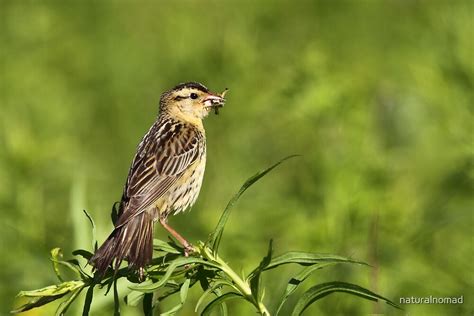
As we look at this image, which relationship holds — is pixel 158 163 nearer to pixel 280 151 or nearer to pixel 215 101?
pixel 215 101

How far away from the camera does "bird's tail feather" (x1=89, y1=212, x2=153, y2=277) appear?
363 centimetres

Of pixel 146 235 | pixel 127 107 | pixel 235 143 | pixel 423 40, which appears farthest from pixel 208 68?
pixel 146 235

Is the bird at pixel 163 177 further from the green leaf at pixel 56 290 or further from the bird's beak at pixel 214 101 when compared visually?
the green leaf at pixel 56 290

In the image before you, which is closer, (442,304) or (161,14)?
(442,304)

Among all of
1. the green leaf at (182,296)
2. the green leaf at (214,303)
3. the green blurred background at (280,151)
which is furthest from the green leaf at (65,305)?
the green blurred background at (280,151)

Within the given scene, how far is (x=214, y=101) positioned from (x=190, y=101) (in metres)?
→ 0.24

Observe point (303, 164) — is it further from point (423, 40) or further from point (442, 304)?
point (442, 304)

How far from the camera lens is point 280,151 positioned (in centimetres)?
818

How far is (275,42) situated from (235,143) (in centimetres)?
175

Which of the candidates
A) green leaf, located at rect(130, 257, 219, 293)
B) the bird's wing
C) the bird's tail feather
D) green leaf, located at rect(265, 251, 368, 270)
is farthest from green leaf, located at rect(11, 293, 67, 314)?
the bird's wing

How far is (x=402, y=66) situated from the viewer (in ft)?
32.2

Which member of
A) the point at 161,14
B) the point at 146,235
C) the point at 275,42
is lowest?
the point at 146,235

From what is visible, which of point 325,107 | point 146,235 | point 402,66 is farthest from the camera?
point 402,66

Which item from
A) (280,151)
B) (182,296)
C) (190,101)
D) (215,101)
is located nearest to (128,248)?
(182,296)
